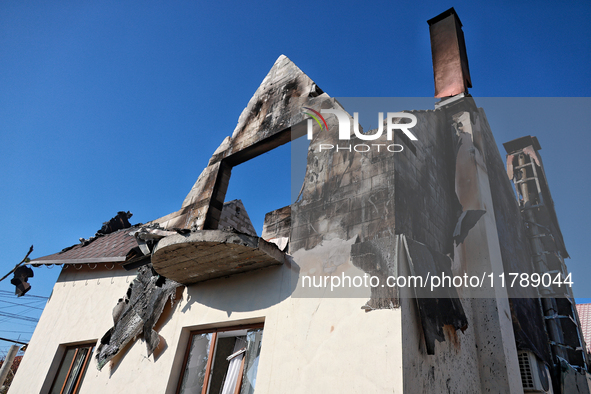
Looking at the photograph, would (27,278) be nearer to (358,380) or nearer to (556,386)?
(358,380)

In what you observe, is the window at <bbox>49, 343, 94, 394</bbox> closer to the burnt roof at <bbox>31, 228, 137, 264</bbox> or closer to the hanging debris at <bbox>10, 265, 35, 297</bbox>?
the burnt roof at <bbox>31, 228, 137, 264</bbox>

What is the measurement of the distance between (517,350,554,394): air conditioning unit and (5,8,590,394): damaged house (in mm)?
22

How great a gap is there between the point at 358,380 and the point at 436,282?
5.60 ft

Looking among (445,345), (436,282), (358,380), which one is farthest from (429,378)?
(436,282)

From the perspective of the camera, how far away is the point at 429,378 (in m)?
4.70

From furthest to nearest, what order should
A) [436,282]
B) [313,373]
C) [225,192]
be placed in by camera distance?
[225,192]
[436,282]
[313,373]

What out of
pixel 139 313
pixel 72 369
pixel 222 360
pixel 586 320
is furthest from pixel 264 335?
pixel 586 320

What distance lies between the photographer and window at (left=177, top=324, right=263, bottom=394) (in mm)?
5918

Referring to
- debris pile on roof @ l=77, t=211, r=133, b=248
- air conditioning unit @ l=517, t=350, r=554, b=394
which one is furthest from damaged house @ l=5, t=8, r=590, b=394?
debris pile on roof @ l=77, t=211, r=133, b=248

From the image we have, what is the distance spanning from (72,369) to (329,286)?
6.27 m

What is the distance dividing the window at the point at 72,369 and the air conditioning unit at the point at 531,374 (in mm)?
8202

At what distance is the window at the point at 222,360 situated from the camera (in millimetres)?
5918

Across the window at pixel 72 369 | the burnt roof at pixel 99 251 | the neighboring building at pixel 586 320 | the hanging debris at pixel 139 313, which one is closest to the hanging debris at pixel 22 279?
the burnt roof at pixel 99 251

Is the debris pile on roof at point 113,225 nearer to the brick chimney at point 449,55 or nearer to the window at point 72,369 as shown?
the window at point 72,369
